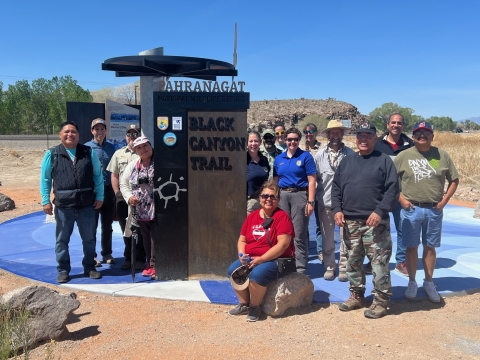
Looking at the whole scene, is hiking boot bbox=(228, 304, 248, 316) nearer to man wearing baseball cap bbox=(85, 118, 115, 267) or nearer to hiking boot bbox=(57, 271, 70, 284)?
hiking boot bbox=(57, 271, 70, 284)

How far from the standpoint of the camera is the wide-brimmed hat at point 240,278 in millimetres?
4443

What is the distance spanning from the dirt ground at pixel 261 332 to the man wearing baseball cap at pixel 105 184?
1.30 m

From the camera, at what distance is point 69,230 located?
550 cm

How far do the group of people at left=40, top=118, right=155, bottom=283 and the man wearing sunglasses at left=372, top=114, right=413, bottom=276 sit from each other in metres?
2.96

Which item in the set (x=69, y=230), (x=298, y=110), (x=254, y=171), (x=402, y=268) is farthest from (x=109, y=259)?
(x=298, y=110)

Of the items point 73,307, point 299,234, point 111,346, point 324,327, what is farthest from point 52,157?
point 324,327

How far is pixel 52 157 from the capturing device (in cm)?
538

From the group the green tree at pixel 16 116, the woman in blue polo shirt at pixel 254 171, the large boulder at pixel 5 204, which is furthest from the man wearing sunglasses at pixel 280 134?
the green tree at pixel 16 116

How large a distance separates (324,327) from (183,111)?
2955mm

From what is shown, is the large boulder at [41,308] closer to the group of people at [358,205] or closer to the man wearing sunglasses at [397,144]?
the group of people at [358,205]

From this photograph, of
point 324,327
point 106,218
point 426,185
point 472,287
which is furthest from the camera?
point 106,218

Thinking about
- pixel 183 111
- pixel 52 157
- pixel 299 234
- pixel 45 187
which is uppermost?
pixel 183 111

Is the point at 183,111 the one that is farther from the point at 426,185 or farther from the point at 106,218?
the point at 426,185

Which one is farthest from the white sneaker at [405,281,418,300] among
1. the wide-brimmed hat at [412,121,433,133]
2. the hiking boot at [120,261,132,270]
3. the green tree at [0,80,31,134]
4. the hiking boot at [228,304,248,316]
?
the green tree at [0,80,31,134]
